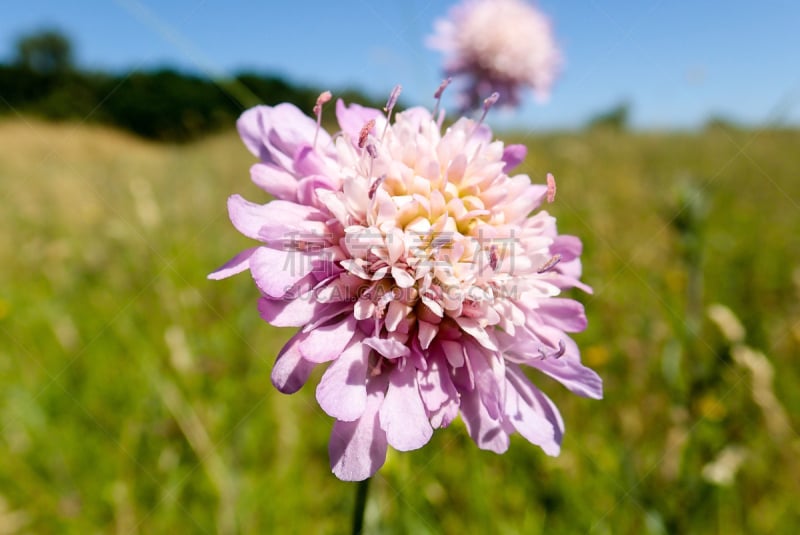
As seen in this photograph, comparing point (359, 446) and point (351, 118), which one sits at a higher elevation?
point (351, 118)

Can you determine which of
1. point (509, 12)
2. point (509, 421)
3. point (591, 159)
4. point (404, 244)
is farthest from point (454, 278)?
point (591, 159)

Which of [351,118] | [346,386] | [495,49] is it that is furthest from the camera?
[495,49]

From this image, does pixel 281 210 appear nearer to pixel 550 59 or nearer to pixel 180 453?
pixel 180 453

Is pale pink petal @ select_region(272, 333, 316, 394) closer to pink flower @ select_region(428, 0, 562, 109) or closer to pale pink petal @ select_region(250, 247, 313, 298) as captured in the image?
pale pink petal @ select_region(250, 247, 313, 298)

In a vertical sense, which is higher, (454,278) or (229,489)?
(454,278)

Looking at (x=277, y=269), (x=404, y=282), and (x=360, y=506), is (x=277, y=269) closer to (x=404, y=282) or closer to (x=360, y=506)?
(x=404, y=282)

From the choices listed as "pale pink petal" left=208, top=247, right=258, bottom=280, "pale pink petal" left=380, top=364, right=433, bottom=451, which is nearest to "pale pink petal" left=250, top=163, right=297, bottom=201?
"pale pink petal" left=208, top=247, right=258, bottom=280

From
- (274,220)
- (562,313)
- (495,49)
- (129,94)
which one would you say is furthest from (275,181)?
(129,94)
